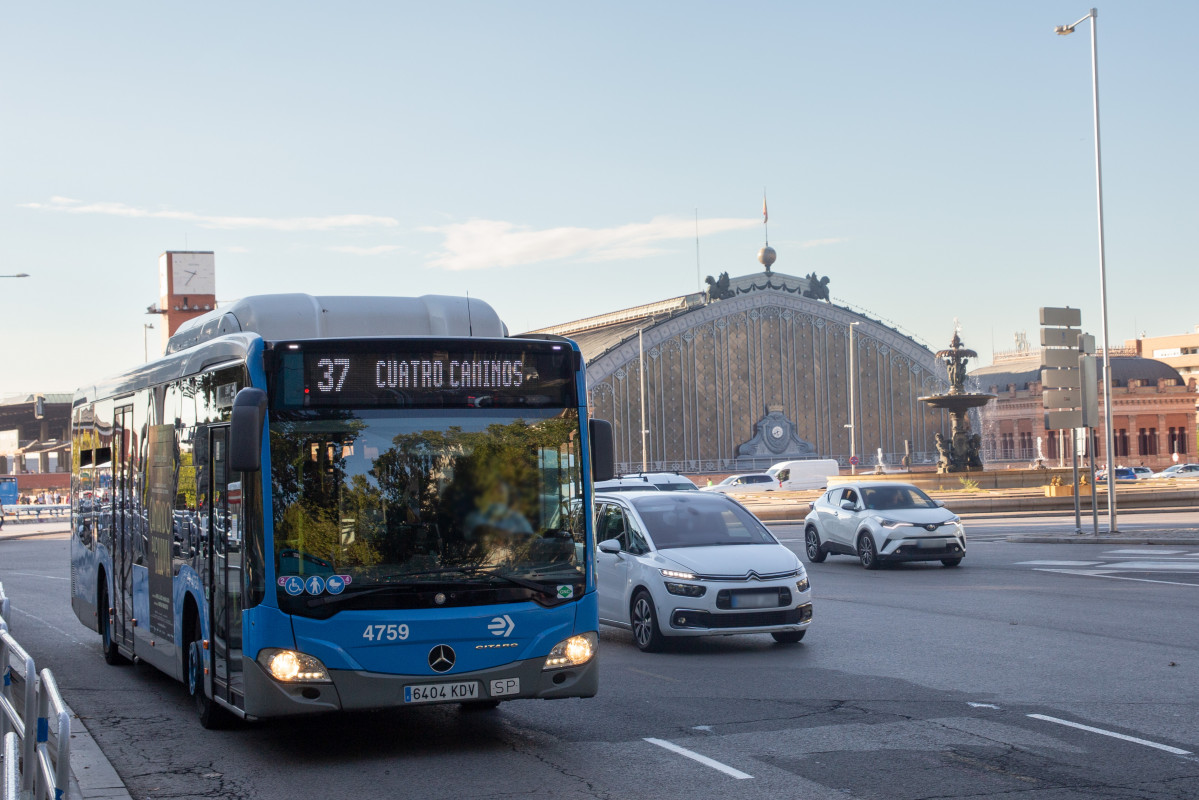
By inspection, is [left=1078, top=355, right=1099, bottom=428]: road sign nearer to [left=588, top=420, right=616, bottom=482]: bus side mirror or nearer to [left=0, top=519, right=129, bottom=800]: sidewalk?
[left=588, top=420, right=616, bottom=482]: bus side mirror

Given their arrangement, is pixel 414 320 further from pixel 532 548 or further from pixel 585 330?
pixel 585 330

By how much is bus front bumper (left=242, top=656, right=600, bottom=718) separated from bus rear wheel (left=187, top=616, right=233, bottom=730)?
143 cm

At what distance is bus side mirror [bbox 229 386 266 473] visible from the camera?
290 inches

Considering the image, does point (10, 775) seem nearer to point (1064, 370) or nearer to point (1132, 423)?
point (1064, 370)

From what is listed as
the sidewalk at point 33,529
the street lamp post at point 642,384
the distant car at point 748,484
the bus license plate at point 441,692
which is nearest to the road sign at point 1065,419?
the bus license plate at point 441,692

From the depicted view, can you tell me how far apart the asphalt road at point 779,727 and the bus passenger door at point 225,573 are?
1.73 ft

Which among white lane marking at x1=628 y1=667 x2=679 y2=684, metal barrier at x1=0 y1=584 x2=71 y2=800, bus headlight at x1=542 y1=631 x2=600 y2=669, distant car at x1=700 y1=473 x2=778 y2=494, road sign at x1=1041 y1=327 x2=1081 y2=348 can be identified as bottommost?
distant car at x1=700 y1=473 x2=778 y2=494

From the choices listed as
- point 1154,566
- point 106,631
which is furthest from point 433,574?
point 1154,566

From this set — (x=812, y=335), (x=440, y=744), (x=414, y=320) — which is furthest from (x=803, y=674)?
(x=812, y=335)

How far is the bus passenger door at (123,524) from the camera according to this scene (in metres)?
11.5

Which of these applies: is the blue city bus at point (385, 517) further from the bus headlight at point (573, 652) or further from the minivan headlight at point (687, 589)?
the minivan headlight at point (687, 589)

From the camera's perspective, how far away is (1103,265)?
31062 millimetres

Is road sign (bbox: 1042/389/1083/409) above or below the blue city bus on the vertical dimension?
above

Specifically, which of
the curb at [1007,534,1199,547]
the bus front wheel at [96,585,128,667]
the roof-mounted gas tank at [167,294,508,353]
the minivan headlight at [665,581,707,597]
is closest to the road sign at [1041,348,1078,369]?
the curb at [1007,534,1199,547]
